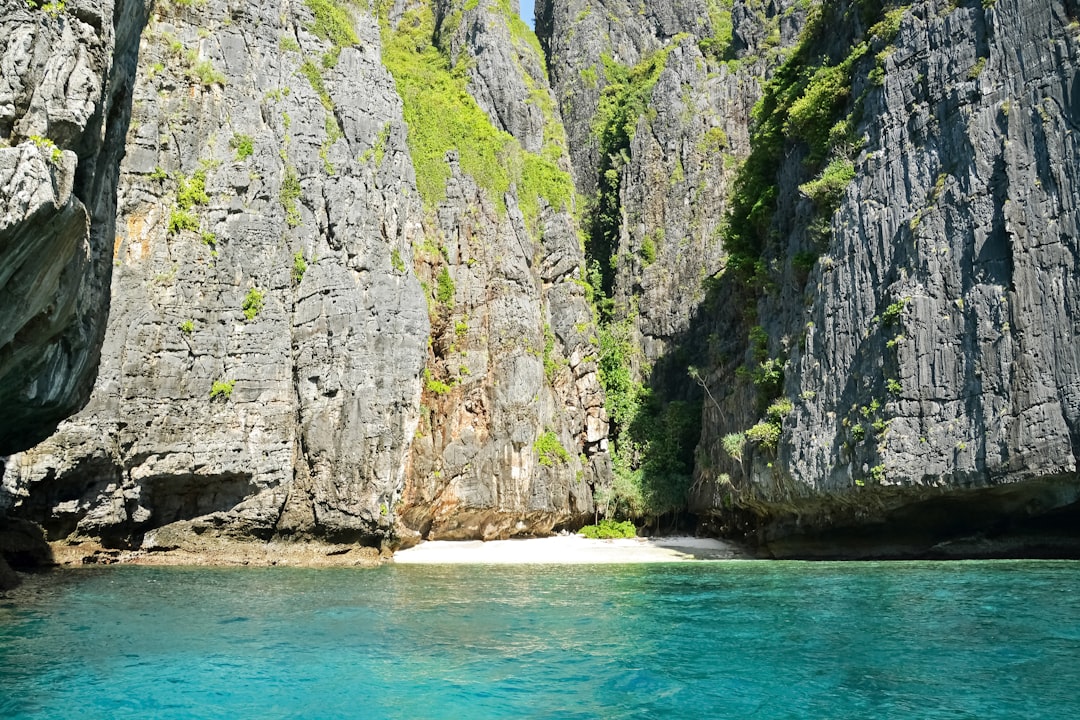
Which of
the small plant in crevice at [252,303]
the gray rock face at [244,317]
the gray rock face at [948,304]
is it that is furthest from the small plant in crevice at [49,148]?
the gray rock face at [948,304]

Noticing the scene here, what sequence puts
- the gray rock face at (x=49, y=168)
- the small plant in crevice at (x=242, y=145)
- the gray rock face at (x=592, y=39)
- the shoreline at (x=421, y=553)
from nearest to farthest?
1. the gray rock face at (x=49, y=168)
2. the shoreline at (x=421, y=553)
3. the small plant in crevice at (x=242, y=145)
4. the gray rock face at (x=592, y=39)

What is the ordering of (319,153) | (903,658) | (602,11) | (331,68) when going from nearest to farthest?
(903,658) → (319,153) → (331,68) → (602,11)

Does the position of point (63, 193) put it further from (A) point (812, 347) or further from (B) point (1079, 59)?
(B) point (1079, 59)

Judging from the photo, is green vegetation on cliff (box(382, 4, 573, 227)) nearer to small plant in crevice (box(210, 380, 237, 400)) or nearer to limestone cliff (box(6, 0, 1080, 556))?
limestone cliff (box(6, 0, 1080, 556))

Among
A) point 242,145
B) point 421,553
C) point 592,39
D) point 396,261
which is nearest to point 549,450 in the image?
point 421,553

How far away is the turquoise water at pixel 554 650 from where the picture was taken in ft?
22.3

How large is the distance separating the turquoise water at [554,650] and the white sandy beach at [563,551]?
29.8 feet

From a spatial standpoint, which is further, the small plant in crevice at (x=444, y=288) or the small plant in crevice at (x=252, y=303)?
the small plant in crevice at (x=444, y=288)

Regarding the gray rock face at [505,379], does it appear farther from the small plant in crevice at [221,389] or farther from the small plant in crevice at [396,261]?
the small plant in crevice at [221,389]

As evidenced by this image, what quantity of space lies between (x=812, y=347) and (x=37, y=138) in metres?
19.8

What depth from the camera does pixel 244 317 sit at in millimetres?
24141

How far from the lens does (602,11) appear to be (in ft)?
153

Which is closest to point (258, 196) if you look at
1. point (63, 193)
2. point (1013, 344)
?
point (63, 193)

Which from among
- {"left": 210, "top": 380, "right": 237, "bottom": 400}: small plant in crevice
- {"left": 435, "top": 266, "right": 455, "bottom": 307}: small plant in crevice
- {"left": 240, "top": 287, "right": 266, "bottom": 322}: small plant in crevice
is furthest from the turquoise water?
{"left": 435, "top": 266, "right": 455, "bottom": 307}: small plant in crevice
